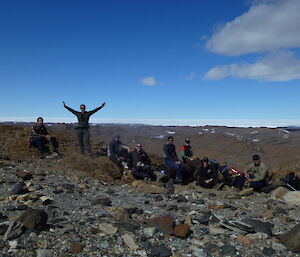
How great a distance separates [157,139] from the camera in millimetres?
43781

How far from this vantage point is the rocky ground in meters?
5.69

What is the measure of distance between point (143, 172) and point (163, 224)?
233 inches

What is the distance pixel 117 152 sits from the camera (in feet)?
45.1

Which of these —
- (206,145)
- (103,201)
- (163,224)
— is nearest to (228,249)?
(163,224)

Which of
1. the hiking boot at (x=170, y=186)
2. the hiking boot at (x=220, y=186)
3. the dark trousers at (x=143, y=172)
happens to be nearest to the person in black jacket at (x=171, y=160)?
the hiking boot at (x=170, y=186)

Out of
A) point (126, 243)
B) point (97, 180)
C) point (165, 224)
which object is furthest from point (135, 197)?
point (126, 243)

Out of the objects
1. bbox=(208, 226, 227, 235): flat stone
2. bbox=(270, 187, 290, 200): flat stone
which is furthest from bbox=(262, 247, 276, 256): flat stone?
bbox=(270, 187, 290, 200): flat stone

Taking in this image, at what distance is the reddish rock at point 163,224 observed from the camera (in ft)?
21.3

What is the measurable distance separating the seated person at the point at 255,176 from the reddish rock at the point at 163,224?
5.59 m

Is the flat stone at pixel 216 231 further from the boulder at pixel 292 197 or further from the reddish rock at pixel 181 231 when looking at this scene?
the boulder at pixel 292 197

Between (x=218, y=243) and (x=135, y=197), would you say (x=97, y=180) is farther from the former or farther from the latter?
(x=218, y=243)

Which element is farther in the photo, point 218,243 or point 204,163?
point 204,163

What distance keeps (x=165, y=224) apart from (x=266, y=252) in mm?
2047

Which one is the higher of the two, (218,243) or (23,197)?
(23,197)
